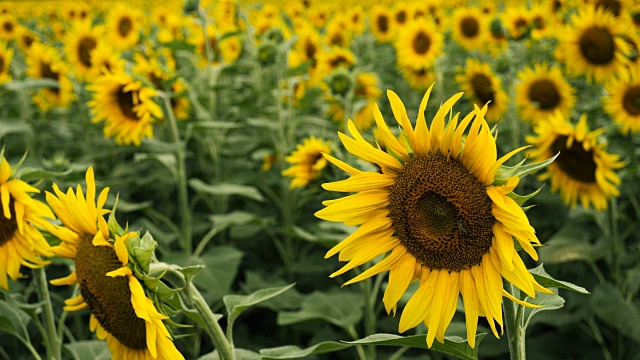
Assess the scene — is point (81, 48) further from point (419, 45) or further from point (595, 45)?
point (595, 45)

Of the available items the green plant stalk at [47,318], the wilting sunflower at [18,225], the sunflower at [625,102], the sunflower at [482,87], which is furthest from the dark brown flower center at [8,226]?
the sunflower at [482,87]

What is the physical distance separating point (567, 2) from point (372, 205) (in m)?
4.91

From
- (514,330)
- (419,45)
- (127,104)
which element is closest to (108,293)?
(514,330)

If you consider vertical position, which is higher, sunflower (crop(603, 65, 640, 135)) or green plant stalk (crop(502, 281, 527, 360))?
sunflower (crop(603, 65, 640, 135))

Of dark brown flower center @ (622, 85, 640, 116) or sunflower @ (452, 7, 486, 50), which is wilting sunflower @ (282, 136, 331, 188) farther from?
sunflower @ (452, 7, 486, 50)

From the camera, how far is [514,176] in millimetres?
1164

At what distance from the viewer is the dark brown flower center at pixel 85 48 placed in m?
4.86

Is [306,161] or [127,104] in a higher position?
[127,104]

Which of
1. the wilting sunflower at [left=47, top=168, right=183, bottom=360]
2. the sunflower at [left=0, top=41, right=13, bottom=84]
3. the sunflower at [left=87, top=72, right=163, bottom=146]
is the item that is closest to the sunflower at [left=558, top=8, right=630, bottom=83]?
the sunflower at [left=87, top=72, right=163, bottom=146]

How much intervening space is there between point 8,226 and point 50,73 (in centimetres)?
343

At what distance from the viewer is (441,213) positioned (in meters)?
1.36

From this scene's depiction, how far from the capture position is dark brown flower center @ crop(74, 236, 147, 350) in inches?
57.7

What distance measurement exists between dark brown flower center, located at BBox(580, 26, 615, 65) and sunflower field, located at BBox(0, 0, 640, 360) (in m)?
0.01

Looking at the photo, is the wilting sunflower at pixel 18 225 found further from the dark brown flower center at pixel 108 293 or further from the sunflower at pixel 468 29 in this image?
the sunflower at pixel 468 29
